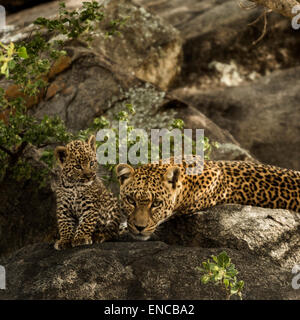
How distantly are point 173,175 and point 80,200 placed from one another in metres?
1.39

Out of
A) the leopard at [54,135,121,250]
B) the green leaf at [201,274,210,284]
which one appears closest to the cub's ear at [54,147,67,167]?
the leopard at [54,135,121,250]

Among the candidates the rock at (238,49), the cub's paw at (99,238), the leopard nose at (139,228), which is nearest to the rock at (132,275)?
the leopard nose at (139,228)

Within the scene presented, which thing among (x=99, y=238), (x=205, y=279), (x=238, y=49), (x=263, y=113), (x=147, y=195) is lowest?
(x=263, y=113)

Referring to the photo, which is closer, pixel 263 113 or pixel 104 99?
pixel 104 99

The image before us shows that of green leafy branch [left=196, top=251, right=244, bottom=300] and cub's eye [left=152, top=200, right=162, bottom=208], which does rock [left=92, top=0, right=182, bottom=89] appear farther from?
green leafy branch [left=196, top=251, right=244, bottom=300]

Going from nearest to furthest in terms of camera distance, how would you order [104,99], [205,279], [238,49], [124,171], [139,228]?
[205,279]
[139,228]
[124,171]
[104,99]
[238,49]

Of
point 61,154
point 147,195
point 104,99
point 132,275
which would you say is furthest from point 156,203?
point 104,99

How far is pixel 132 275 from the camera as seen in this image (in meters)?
7.39

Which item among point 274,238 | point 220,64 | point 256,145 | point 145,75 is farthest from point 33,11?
point 274,238

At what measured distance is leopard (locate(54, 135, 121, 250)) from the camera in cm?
820

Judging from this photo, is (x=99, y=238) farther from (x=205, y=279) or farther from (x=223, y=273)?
(x=223, y=273)

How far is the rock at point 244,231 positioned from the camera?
833cm

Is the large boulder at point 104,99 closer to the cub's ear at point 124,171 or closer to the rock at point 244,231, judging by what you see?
the rock at point 244,231

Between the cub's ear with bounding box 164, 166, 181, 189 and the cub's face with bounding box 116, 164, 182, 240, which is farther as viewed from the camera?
the cub's ear with bounding box 164, 166, 181, 189
